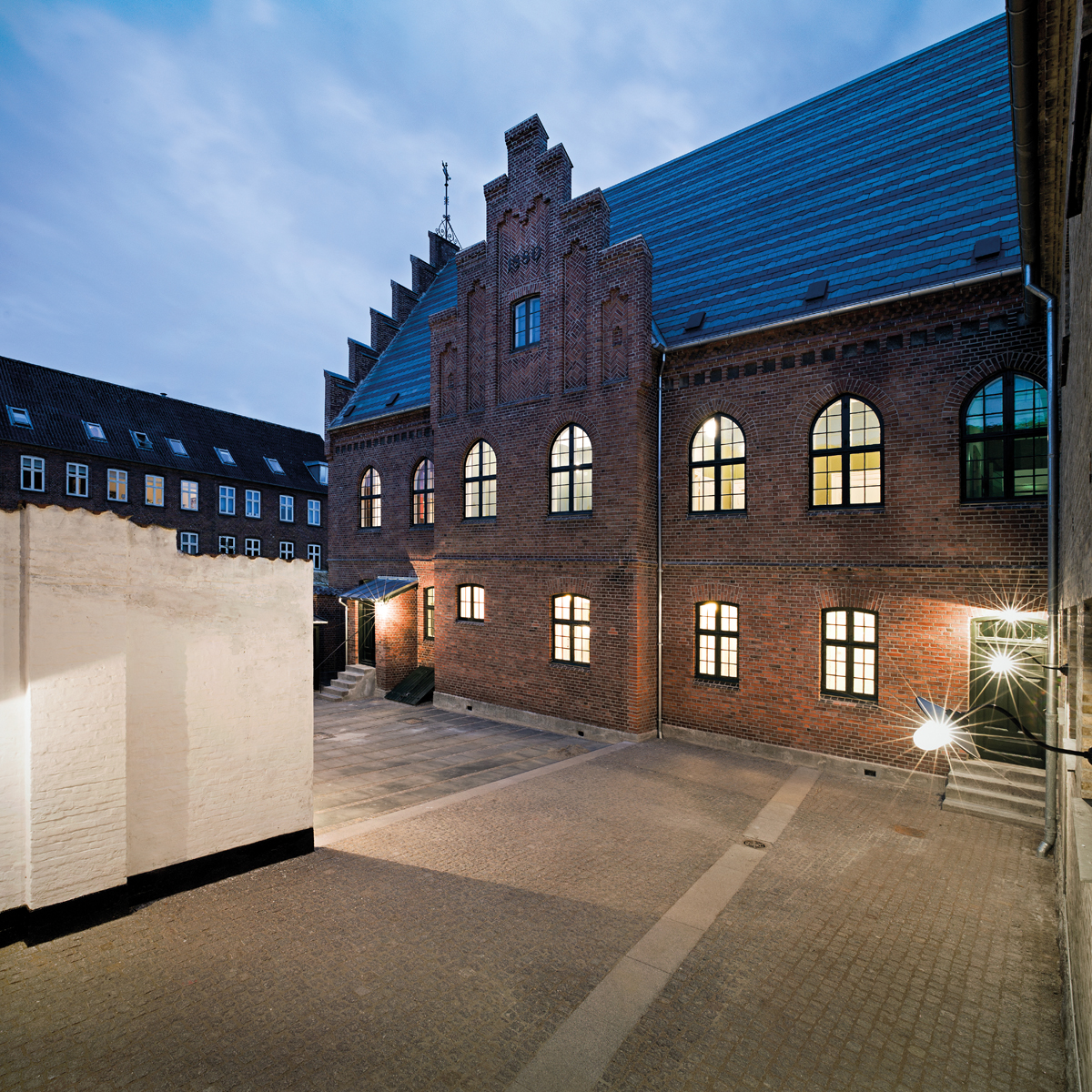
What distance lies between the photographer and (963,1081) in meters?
4.20

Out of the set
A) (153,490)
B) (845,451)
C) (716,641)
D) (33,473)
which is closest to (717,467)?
(845,451)

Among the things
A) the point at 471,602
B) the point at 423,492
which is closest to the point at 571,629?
the point at 471,602

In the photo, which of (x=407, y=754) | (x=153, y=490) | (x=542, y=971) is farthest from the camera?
(x=153, y=490)

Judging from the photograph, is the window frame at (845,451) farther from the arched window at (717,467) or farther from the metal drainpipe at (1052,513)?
the metal drainpipe at (1052,513)

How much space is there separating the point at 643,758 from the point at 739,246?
11571 mm

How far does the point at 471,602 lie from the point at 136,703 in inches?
402

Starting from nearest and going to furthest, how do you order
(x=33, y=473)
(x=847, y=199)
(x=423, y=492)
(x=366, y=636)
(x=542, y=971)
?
(x=542, y=971), (x=847, y=199), (x=423, y=492), (x=366, y=636), (x=33, y=473)

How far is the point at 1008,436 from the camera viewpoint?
31.2 ft

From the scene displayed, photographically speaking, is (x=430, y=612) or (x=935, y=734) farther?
(x=430, y=612)

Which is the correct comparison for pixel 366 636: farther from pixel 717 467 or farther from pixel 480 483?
pixel 717 467

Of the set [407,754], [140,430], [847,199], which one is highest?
[847,199]

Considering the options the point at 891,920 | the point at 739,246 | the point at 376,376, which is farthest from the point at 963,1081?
the point at 376,376

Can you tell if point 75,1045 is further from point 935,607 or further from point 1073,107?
point 935,607

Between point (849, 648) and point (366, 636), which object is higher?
point (849, 648)
